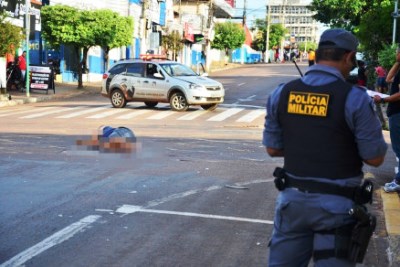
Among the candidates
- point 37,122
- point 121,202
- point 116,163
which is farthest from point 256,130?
point 116,163

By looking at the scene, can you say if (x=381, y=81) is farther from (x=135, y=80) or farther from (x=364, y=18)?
(x=364, y=18)

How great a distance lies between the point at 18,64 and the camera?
2908cm

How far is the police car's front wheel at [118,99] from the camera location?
76.1 feet

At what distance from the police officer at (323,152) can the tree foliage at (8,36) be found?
840 inches

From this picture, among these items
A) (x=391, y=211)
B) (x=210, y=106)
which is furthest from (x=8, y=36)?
(x=391, y=211)

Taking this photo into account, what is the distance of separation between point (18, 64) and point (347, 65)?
27128 millimetres

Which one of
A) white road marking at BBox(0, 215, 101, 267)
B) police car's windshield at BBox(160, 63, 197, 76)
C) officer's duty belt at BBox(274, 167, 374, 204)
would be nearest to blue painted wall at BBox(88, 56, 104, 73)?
police car's windshield at BBox(160, 63, 197, 76)

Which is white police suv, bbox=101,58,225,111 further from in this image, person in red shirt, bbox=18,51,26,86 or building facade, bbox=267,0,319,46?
building facade, bbox=267,0,319,46

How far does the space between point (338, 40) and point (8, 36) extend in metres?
21.6

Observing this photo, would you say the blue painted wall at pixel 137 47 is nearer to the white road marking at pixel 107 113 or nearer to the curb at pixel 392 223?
the white road marking at pixel 107 113

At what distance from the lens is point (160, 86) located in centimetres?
2217

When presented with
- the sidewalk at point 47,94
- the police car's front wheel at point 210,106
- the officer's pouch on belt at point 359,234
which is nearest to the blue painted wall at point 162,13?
the sidewalk at point 47,94

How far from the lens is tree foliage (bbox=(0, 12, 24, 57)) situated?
921 inches

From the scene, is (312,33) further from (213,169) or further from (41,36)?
(213,169)
